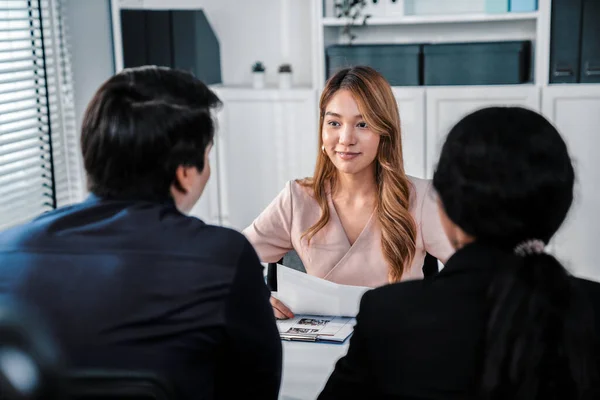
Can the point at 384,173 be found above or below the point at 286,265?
above

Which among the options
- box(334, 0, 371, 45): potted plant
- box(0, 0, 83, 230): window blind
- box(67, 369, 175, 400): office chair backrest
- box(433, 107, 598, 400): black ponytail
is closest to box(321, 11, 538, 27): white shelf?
box(334, 0, 371, 45): potted plant

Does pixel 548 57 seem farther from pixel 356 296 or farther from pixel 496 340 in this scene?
pixel 496 340

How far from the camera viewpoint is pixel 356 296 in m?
1.85

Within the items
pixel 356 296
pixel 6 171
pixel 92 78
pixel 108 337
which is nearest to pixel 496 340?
pixel 108 337

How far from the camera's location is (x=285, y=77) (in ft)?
12.5

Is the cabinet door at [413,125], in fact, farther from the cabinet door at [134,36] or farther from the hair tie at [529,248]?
the hair tie at [529,248]

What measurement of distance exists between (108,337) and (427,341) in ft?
1.51

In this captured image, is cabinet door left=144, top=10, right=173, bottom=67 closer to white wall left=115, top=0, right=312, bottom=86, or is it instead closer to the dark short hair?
white wall left=115, top=0, right=312, bottom=86

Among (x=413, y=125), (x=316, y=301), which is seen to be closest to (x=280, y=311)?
(x=316, y=301)

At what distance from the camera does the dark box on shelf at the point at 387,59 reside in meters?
3.58

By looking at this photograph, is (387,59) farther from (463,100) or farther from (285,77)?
(285,77)

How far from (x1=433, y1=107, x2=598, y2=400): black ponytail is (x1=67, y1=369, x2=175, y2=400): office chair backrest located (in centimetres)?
45

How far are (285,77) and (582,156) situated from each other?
143cm

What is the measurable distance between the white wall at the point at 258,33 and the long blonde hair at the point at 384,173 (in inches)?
71.6
